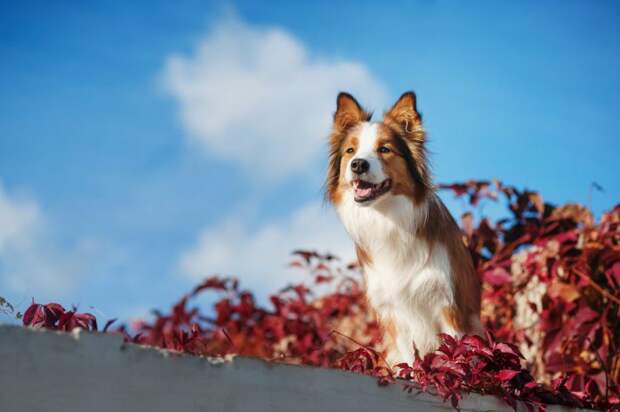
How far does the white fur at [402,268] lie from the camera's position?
341 centimetres

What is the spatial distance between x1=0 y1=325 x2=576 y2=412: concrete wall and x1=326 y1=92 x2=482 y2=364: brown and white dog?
0.93 meters

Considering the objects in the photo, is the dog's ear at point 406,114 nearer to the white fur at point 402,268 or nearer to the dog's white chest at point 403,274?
the white fur at point 402,268

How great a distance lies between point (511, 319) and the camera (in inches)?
207

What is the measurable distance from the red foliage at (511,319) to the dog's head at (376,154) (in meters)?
0.78

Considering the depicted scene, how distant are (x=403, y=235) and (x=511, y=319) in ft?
7.05

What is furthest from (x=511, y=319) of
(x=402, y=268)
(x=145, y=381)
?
(x=145, y=381)

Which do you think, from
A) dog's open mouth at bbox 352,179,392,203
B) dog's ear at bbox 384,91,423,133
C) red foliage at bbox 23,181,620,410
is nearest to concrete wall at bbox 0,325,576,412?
red foliage at bbox 23,181,620,410

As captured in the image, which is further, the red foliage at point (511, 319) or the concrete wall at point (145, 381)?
the red foliage at point (511, 319)

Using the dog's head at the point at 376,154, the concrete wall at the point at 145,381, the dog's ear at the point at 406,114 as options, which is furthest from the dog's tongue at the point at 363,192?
the concrete wall at the point at 145,381

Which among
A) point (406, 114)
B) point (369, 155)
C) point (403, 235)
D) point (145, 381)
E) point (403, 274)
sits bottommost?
point (145, 381)

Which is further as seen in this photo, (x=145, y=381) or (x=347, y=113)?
(x=347, y=113)

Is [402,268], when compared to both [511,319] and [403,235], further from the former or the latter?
[511,319]

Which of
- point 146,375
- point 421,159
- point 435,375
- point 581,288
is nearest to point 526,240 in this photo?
point 581,288

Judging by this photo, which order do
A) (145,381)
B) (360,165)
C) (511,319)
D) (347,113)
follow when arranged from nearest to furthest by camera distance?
(145,381), (360,165), (347,113), (511,319)
